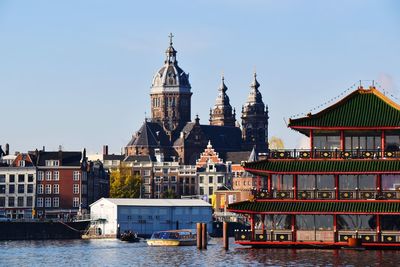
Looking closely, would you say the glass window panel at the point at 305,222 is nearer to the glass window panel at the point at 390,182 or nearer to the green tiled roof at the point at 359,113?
the glass window panel at the point at 390,182

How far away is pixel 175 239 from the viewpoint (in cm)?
15388

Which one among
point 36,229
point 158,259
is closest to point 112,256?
point 158,259

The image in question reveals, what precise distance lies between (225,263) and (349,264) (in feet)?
32.8

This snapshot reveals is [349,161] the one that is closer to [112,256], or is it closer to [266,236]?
[266,236]

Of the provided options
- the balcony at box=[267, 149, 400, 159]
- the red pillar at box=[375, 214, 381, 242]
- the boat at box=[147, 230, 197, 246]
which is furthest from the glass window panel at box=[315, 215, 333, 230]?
the boat at box=[147, 230, 197, 246]

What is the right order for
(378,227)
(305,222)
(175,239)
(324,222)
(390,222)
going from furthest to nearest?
(175,239)
(305,222)
(324,222)
(390,222)
(378,227)

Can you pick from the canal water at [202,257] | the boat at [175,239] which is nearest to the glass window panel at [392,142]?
the canal water at [202,257]

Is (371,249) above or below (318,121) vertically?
below

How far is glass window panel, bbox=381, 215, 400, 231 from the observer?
116 meters

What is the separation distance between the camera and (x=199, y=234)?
5207 inches

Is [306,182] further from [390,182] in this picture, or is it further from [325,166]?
[390,182]

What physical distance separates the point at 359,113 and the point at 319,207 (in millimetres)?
8467

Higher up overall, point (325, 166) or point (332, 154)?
point (332, 154)

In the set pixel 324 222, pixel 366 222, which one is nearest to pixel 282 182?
pixel 324 222
